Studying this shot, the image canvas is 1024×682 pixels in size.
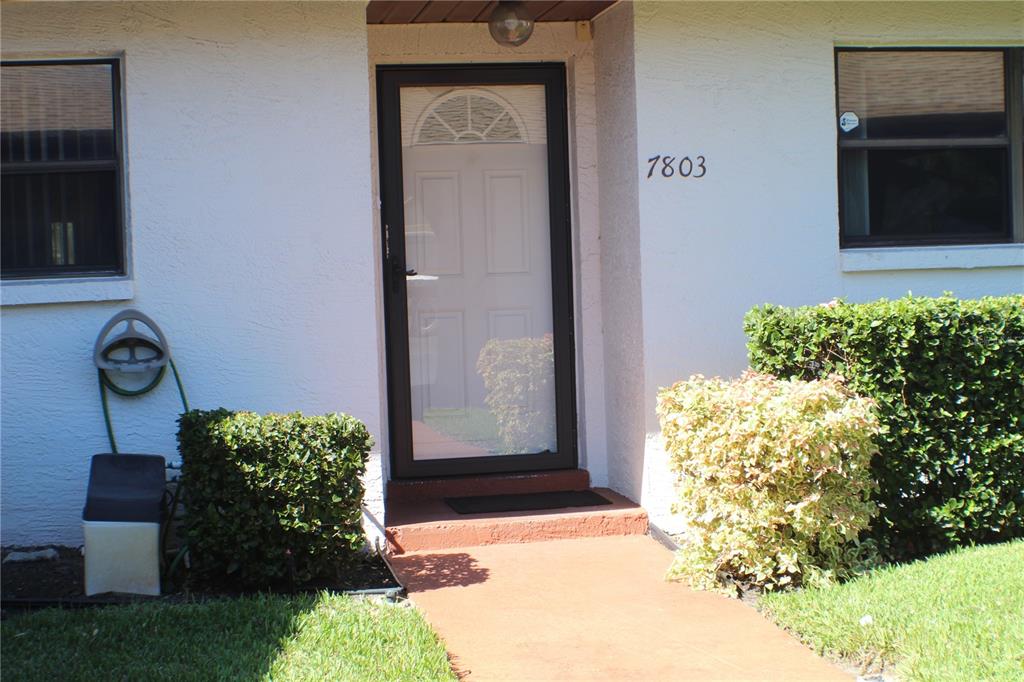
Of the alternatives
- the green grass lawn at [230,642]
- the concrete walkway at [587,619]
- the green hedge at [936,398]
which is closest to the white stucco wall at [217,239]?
the concrete walkway at [587,619]

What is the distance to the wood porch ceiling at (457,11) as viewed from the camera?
21.4ft

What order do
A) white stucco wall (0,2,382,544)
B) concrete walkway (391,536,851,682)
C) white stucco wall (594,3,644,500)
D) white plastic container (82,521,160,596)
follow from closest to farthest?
1. concrete walkway (391,536,851,682)
2. white plastic container (82,521,160,596)
3. white stucco wall (0,2,382,544)
4. white stucco wall (594,3,644,500)

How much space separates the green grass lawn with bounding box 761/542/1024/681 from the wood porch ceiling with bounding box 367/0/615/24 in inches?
145

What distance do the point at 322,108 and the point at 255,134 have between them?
0.40 m

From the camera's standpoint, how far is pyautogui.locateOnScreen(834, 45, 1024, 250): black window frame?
22.9 feet

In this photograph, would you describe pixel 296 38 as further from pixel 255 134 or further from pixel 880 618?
pixel 880 618

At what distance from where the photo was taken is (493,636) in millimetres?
4949

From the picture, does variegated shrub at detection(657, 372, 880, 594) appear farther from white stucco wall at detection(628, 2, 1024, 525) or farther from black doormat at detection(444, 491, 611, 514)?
black doormat at detection(444, 491, 611, 514)

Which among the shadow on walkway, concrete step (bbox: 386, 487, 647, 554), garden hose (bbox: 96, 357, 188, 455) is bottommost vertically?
the shadow on walkway

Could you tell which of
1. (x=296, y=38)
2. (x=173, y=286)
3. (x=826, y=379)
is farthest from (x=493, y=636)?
(x=296, y=38)

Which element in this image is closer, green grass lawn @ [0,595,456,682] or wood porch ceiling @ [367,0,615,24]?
green grass lawn @ [0,595,456,682]

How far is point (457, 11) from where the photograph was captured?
264 inches

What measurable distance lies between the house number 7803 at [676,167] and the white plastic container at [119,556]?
3371mm

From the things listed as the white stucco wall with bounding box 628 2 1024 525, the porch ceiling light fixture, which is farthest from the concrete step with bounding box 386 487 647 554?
the porch ceiling light fixture
